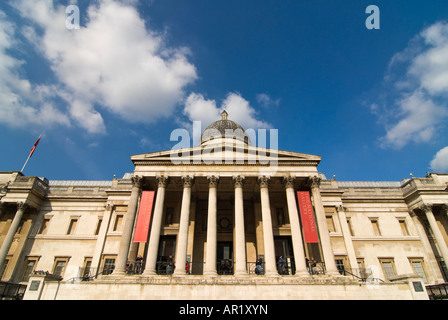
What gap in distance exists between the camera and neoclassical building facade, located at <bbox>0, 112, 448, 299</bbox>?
16656 millimetres

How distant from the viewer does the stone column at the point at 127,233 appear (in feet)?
62.3

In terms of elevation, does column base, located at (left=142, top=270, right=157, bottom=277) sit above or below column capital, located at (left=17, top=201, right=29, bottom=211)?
below

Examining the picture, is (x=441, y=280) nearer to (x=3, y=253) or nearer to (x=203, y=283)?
(x=203, y=283)

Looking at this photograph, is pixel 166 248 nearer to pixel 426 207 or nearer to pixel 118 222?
pixel 118 222

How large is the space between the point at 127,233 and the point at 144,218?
1.73m

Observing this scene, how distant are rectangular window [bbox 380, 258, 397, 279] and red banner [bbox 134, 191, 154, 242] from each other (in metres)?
24.2

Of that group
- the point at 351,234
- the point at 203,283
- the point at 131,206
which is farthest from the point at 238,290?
the point at 351,234

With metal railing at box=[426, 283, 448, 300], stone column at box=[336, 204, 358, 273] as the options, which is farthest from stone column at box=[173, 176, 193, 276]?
metal railing at box=[426, 283, 448, 300]

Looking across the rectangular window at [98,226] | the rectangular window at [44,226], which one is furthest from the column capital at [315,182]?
the rectangular window at [44,226]

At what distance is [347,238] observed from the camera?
26.8 m

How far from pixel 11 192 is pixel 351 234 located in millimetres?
37047

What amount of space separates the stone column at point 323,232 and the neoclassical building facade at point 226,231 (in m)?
0.09

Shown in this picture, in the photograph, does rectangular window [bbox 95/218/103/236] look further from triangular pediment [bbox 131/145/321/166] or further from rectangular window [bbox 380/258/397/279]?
rectangular window [bbox 380/258/397/279]

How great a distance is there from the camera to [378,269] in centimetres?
2608
